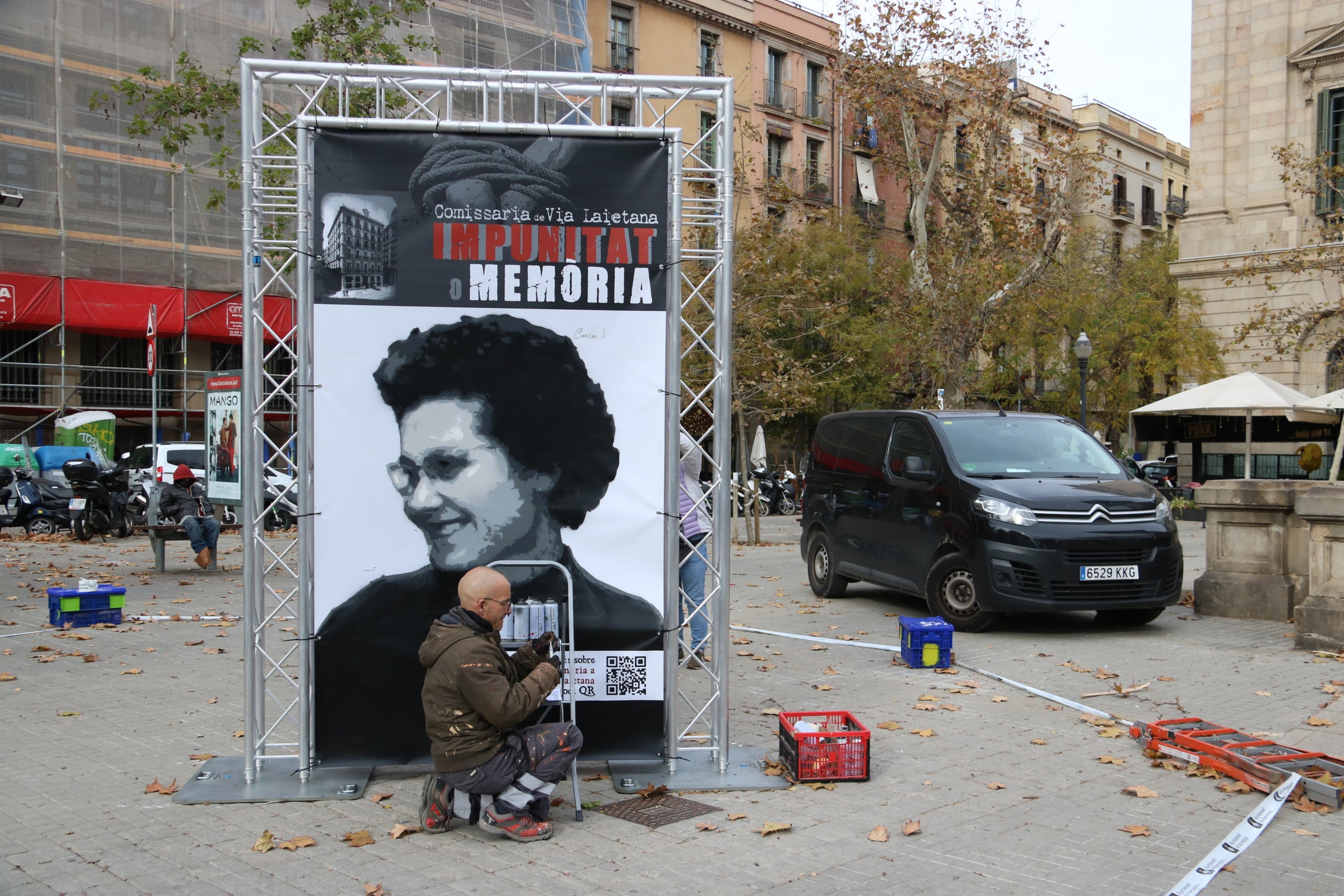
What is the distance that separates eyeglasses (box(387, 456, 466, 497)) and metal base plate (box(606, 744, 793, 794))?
1696 millimetres

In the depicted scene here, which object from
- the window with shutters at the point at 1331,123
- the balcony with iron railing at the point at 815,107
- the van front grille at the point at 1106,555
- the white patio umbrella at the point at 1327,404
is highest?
the balcony with iron railing at the point at 815,107

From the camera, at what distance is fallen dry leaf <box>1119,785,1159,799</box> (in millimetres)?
5660

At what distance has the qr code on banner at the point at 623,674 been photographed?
589 centimetres

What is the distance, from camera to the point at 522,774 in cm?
506

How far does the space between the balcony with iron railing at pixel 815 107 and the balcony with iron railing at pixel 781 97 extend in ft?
1.66

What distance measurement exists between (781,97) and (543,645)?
4522 cm

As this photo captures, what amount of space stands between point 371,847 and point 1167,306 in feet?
135

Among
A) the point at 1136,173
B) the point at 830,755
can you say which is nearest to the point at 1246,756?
the point at 830,755

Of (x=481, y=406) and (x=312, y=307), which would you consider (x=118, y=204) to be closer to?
(x=312, y=307)

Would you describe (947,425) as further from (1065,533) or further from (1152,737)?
(1152,737)

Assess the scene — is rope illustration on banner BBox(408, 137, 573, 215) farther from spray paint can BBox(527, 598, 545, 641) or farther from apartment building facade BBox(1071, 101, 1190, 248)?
apartment building facade BBox(1071, 101, 1190, 248)

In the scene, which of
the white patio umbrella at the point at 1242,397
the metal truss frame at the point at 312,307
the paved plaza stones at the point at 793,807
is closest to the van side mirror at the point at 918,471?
the paved plaza stones at the point at 793,807

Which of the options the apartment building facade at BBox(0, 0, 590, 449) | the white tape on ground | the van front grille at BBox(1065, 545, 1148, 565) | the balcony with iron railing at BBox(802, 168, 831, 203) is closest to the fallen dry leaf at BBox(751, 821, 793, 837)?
the white tape on ground

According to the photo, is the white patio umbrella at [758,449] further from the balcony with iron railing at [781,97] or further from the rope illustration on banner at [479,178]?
the balcony with iron railing at [781,97]
